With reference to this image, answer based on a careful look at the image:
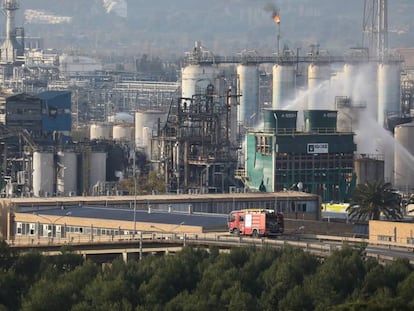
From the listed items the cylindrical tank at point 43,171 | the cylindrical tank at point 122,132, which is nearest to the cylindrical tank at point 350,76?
the cylindrical tank at point 122,132

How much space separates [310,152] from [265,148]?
189 centimetres

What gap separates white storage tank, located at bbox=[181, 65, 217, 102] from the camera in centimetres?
9862

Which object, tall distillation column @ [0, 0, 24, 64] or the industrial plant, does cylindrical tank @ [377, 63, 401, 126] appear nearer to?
the industrial plant

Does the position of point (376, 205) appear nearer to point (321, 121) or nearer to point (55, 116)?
point (321, 121)

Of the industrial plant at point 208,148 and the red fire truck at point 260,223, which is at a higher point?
the industrial plant at point 208,148

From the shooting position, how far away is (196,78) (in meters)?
100

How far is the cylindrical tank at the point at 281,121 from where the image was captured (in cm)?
8544

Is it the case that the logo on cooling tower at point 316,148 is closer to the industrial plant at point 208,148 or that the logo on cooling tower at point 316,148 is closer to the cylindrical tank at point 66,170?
the industrial plant at point 208,148

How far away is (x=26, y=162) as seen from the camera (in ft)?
282

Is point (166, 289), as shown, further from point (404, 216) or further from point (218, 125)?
point (218, 125)

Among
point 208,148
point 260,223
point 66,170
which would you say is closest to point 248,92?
point 66,170

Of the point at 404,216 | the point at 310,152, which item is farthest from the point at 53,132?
the point at 404,216

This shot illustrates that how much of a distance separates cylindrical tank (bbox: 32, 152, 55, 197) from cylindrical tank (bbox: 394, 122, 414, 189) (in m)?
15.6

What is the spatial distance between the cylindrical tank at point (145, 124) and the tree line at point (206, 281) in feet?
183
